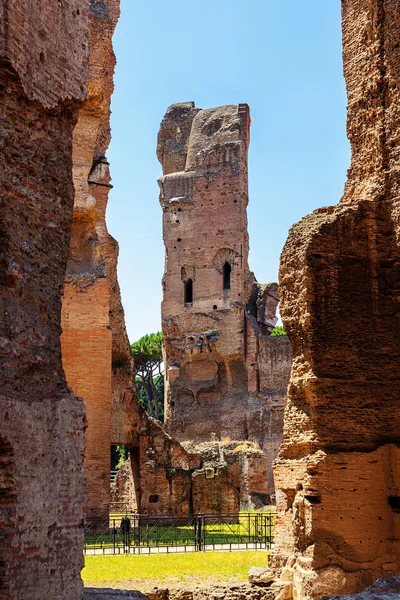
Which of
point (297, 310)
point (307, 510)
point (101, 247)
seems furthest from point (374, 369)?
point (101, 247)

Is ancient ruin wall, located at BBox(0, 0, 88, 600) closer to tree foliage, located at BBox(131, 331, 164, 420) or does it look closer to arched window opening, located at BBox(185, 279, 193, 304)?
arched window opening, located at BBox(185, 279, 193, 304)

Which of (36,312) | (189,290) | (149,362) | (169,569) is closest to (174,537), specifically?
(169,569)

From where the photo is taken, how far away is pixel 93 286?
19.1 m

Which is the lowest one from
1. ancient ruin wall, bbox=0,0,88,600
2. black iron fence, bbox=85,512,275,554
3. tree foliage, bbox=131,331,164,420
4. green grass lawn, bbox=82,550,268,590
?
green grass lawn, bbox=82,550,268,590

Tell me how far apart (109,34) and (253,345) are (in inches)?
710

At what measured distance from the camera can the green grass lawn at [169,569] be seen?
436 inches

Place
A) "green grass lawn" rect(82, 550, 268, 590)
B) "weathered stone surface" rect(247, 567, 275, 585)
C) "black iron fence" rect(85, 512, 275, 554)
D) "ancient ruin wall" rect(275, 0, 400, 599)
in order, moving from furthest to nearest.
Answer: "black iron fence" rect(85, 512, 275, 554) → "green grass lawn" rect(82, 550, 268, 590) → "weathered stone surface" rect(247, 567, 275, 585) → "ancient ruin wall" rect(275, 0, 400, 599)

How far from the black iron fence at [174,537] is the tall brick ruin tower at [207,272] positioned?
16978 mm

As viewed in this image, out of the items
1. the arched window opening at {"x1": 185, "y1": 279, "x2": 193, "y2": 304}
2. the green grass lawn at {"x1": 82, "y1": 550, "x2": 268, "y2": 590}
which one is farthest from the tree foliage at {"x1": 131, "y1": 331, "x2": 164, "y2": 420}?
the green grass lawn at {"x1": 82, "y1": 550, "x2": 268, "y2": 590}

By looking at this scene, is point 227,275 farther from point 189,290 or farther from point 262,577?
point 262,577

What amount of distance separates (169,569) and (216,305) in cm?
2473

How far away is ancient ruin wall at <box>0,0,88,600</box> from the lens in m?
5.41

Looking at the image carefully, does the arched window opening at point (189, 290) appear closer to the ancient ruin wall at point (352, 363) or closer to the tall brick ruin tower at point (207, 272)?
the tall brick ruin tower at point (207, 272)

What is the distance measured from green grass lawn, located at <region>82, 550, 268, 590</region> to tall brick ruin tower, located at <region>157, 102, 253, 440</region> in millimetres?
21212
